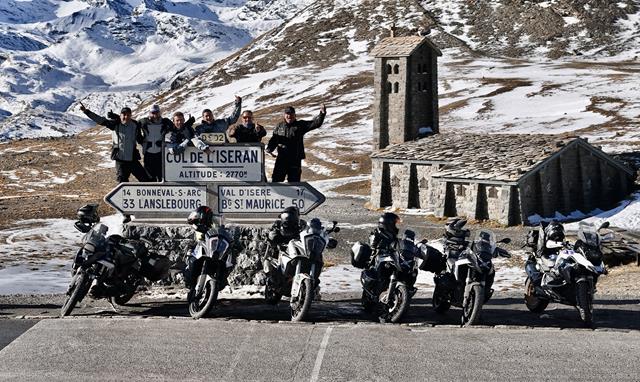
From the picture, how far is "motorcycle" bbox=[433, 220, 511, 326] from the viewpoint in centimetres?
1321

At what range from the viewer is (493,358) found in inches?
434

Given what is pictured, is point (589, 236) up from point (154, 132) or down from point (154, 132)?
down

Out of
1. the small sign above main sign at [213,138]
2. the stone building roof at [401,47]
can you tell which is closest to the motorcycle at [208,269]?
the small sign above main sign at [213,138]

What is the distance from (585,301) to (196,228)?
5.89 meters

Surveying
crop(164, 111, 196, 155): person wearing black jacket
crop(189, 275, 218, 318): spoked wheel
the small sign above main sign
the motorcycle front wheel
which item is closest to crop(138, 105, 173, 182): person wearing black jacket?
crop(164, 111, 196, 155): person wearing black jacket

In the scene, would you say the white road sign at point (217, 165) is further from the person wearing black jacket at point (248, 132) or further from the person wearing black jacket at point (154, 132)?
the person wearing black jacket at point (248, 132)

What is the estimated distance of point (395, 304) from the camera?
44.1 ft

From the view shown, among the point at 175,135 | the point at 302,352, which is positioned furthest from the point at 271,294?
the point at 175,135

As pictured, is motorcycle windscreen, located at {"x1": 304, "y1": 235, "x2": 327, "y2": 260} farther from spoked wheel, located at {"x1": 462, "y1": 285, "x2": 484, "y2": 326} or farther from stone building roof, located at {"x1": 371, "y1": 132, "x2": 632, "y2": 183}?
stone building roof, located at {"x1": 371, "y1": 132, "x2": 632, "y2": 183}

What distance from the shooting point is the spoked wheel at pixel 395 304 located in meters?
13.3

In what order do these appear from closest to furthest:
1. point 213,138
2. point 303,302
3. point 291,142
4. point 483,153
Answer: point 303,302
point 213,138
point 291,142
point 483,153

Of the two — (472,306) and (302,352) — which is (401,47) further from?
(302,352)

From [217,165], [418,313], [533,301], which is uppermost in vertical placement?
[217,165]

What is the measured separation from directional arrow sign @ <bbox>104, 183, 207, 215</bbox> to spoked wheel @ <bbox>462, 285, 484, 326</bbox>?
17.6 ft
